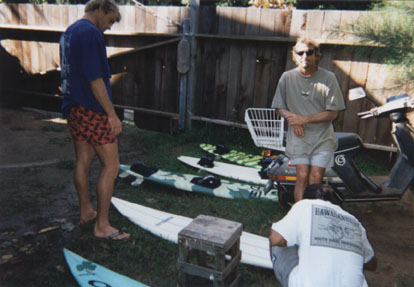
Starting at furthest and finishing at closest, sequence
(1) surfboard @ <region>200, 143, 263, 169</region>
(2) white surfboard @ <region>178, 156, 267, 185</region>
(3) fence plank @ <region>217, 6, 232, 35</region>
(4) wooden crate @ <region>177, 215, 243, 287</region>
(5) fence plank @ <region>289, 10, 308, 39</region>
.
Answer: (3) fence plank @ <region>217, 6, 232, 35</region> < (5) fence plank @ <region>289, 10, 308, 39</region> < (1) surfboard @ <region>200, 143, 263, 169</region> < (2) white surfboard @ <region>178, 156, 267, 185</region> < (4) wooden crate @ <region>177, 215, 243, 287</region>

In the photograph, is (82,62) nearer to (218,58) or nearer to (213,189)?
(213,189)

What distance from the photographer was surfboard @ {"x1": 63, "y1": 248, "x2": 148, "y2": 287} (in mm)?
2424

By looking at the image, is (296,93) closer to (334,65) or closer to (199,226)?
(199,226)

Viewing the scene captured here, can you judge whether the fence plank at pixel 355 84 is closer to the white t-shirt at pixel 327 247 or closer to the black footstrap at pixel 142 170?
the black footstrap at pixel 142 170

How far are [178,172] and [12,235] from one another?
7.19ft

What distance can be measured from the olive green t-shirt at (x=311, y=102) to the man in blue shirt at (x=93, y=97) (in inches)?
56.2

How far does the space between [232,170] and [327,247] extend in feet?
10.5

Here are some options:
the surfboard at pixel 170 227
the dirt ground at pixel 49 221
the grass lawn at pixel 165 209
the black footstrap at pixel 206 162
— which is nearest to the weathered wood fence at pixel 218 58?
the grass lawn at pixel 165 209

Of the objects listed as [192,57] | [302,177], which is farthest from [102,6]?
[192,57]

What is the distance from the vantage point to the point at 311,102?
302cm

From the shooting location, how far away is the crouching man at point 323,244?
1.64 m

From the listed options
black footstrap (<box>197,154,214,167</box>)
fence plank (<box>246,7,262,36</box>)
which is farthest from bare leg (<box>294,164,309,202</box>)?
fence plank (<box>246,7,262,36</box>)

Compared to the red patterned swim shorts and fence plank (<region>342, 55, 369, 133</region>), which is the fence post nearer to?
fence plank (<region>342, 55, 369, 133</region>)

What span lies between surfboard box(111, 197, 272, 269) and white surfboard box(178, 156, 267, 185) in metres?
1.35
